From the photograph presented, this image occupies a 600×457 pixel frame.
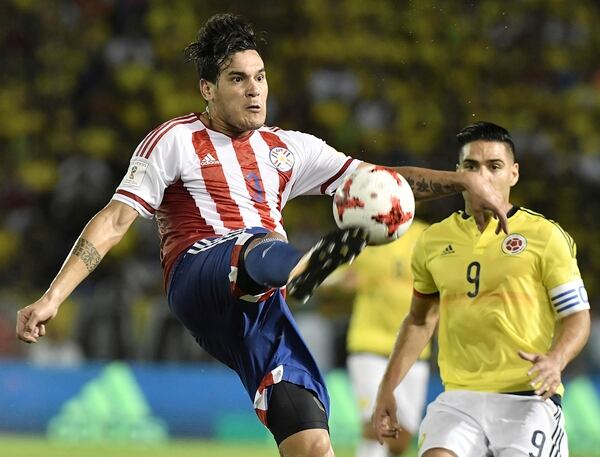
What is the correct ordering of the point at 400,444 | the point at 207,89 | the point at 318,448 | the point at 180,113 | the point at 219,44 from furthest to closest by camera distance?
the point at 180,113 < the point at 400,444 < the point at 207,89 < the point at 219,44 < the point at 318,448

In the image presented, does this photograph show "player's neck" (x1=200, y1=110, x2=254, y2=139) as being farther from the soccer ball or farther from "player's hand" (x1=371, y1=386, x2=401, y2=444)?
"player's hand" (x1=371, y1=386, x2=401, y2=444)

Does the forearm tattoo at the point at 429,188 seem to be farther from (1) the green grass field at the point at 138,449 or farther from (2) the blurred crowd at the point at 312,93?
(2) the blurred crowd at the point at 312,93

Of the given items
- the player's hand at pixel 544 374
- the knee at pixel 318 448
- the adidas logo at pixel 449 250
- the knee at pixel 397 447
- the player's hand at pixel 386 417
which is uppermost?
the adidas logo at pixel 449 250

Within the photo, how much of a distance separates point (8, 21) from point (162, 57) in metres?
2.06

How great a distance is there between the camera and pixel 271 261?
452 cm

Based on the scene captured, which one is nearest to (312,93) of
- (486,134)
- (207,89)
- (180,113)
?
(180,113)

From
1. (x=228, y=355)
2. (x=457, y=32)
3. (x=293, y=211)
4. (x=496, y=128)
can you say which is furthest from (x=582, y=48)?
(x=228, y=355)

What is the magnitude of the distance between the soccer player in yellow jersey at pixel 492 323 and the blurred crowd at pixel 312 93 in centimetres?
Answer: 756

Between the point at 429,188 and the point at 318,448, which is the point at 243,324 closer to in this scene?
the point at 318,448

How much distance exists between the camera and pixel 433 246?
5703 mm

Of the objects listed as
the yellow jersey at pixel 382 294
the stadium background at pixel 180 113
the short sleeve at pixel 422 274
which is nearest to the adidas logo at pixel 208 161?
the short sleeve at pixel 422 274

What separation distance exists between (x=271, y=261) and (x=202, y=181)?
811mm

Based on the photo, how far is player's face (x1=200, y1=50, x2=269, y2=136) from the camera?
526 cm

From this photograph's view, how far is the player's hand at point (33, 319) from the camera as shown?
4500 mm
